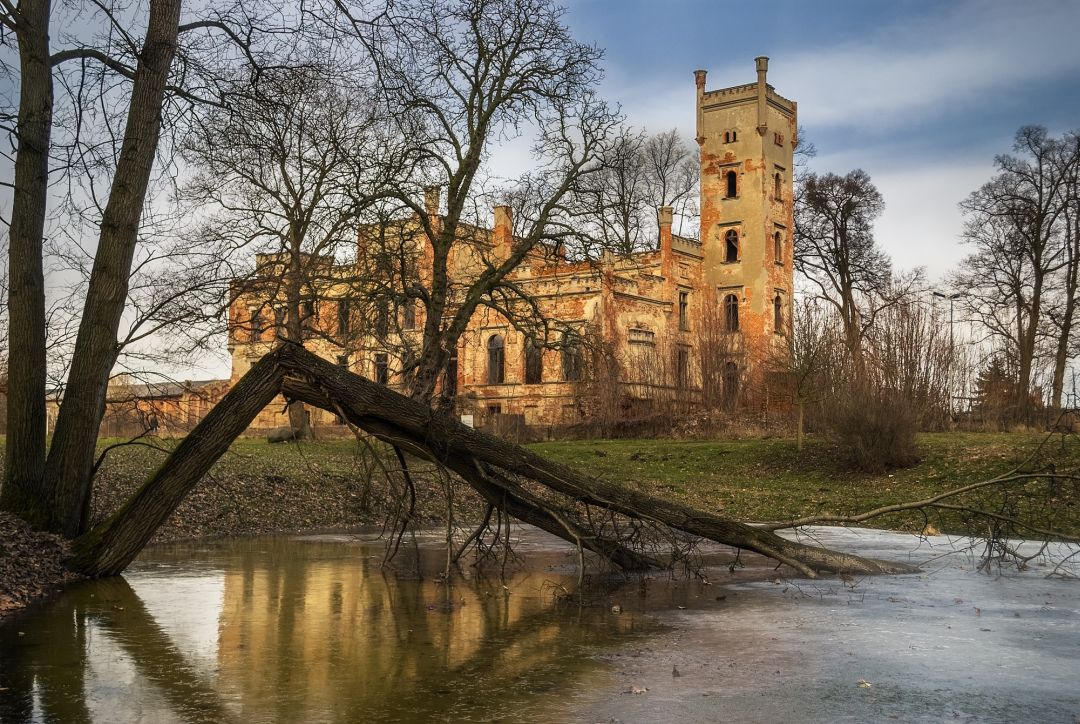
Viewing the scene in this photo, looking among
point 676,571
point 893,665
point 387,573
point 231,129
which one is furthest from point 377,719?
point 231,129

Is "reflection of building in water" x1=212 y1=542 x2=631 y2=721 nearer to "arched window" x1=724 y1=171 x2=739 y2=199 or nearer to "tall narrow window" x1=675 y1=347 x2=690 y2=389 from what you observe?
"tall narrow window" x1=675 y1=347 x2=690 y2=389

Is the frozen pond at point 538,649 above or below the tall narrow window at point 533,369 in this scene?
below

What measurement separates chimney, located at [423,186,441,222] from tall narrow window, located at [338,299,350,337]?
3.34 metres

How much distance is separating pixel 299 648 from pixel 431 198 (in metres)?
20.7

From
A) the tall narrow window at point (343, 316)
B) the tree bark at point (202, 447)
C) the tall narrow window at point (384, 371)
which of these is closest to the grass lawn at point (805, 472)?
the tall narrow window at point (384, 371)

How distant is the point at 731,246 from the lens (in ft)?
204

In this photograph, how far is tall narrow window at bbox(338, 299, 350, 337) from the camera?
86.9ft

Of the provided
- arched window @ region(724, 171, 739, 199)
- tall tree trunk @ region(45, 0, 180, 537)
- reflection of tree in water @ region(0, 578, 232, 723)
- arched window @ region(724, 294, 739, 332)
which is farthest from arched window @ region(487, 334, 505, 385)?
reflection of tree in water @ region(0, 578, 232, 723)

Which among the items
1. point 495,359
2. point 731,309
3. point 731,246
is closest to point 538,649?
point 495,359

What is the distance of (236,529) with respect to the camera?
17609mm

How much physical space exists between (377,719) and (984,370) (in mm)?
40454

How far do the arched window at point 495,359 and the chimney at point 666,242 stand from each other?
29.3 ft

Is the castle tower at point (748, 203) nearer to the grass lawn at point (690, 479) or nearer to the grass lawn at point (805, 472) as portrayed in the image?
the grass lawn at point (690, 479)

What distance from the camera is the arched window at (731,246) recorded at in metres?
61.7
